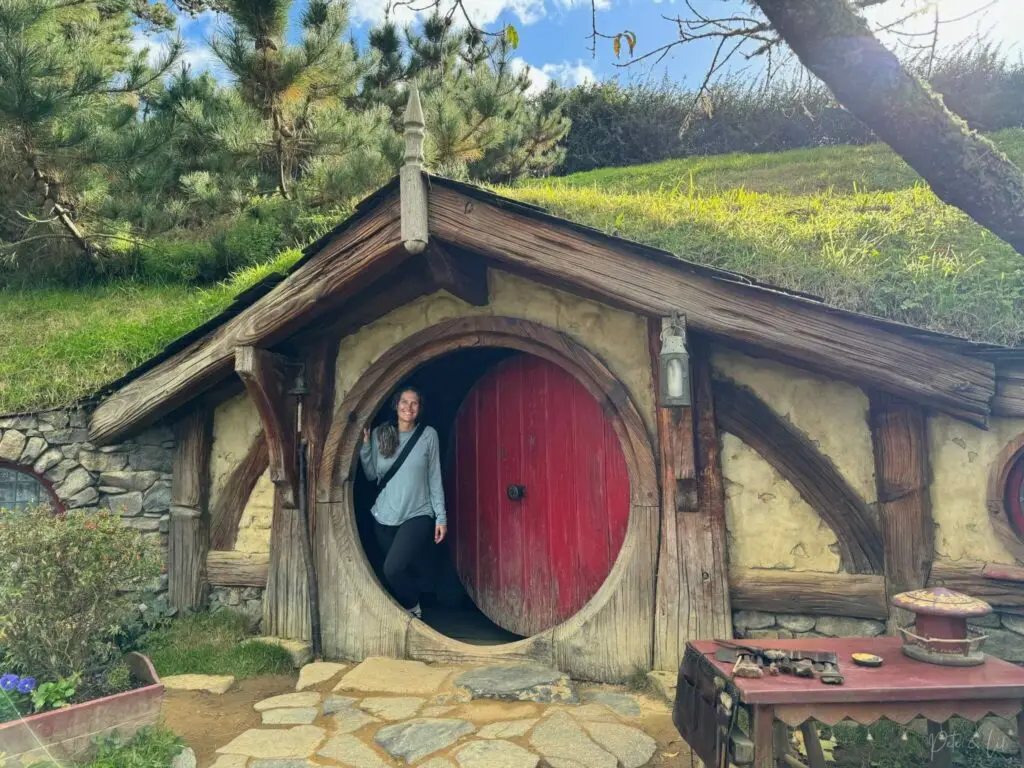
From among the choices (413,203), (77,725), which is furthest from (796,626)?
(77,725)

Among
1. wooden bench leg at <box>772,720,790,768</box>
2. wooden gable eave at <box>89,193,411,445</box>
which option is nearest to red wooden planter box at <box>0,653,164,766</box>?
wooden gable eave at <box>89,193,411,445</box>

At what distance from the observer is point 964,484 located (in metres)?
3.81

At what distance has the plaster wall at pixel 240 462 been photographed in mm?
5270

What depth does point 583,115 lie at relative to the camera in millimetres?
15859

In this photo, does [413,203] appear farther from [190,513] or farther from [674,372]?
[190,513]

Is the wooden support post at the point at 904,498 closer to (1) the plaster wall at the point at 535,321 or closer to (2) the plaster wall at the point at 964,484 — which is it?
(2) the plaster wall at the point at 964,484

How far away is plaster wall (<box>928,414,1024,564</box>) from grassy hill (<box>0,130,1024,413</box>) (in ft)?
2.21

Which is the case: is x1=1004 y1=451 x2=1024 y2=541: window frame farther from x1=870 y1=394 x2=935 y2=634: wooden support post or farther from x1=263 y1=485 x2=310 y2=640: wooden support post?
x1=263 y1=485 x2=310 y2=640: wooden support post

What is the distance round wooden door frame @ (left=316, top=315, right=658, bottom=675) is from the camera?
433 centimetres

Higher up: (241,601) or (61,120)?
(61,120)

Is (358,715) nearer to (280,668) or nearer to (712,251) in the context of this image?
(280,668)

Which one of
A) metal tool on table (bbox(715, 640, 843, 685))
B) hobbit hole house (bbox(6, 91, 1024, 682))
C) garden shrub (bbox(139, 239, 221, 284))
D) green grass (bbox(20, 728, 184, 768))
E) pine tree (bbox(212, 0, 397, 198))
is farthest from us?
garden shrub (bbox(139, 239, 221, 284))

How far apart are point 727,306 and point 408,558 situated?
112 inches

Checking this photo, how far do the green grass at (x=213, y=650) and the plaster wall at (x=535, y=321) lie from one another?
68.6 inches
